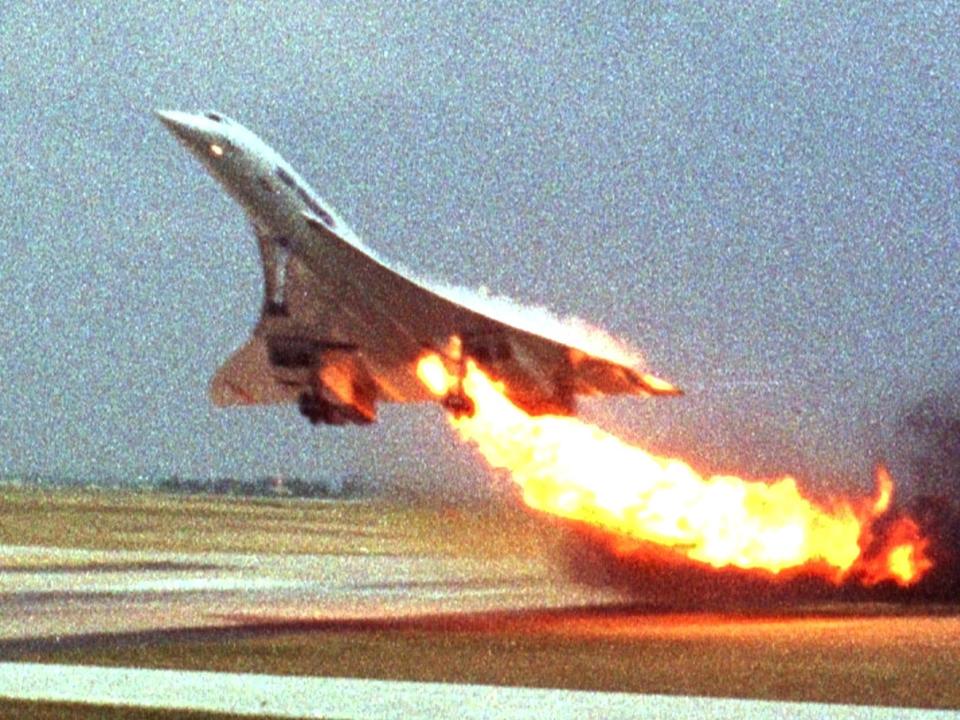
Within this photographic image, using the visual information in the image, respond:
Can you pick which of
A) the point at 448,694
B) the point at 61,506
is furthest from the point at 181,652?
the point at 61,506

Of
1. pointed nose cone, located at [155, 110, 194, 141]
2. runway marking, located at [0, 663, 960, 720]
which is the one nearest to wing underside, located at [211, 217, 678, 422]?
pointed nose cone, located at [155, 110, 194, 141]

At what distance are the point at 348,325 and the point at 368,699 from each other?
1728cm

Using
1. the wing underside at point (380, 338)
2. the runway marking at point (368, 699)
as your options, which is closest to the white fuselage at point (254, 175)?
the wing underside at point (380, 338)

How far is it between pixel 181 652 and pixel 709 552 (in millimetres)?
15446

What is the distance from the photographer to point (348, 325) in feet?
111

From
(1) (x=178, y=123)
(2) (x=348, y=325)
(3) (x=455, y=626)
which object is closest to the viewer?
(3) (x=455, y=626)

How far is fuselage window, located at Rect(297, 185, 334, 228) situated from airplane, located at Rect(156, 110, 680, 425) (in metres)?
0.04

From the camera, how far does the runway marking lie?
1634 cm

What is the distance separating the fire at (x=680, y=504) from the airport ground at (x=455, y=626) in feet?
4.21

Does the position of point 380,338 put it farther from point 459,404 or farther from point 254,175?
point 254,175

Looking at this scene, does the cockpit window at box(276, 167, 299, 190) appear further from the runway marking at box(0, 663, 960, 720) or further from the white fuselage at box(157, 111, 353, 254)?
the runway marking at box(0, 663, 960, 720)

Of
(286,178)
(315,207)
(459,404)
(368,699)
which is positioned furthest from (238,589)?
(368,699)

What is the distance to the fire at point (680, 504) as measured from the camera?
34.5 m

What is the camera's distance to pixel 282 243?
106ft
